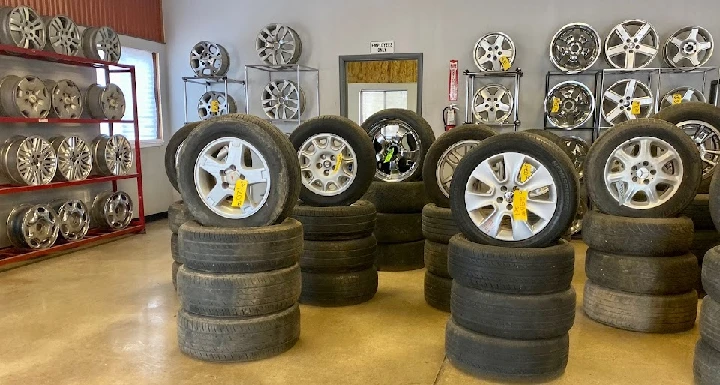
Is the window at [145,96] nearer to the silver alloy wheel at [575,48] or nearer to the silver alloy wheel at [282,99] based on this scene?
the silver alloy wheel at [282,99]

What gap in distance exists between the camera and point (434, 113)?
28.4 ft

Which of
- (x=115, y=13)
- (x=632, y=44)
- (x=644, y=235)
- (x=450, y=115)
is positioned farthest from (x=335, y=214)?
(x=115, y=13)

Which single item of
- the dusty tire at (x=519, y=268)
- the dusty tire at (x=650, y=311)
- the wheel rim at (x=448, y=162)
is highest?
the wheel rim at (x=448, y=162)

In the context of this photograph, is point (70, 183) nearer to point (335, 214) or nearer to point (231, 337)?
point (335, 214)

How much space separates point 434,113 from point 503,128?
1.11 m

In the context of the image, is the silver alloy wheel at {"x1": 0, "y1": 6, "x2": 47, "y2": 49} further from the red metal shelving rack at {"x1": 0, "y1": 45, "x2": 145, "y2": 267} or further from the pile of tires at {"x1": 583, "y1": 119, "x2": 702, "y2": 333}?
the pile of tires at {"x1": 583, "y1": 119, "x2": 702, "y2": 333}

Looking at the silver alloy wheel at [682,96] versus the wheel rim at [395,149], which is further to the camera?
the silver alloy wheel at [682,96]

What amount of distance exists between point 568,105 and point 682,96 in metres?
1.51

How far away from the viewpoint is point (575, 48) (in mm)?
7727

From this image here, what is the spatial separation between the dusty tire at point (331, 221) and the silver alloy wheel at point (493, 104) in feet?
13.8

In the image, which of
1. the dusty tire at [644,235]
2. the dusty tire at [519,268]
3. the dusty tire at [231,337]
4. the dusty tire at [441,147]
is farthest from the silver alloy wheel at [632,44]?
the dusty tire at [231,337]

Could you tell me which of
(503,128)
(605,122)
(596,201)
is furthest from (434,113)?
(596,201)

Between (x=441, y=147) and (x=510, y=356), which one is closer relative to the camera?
(x=510, y=356)

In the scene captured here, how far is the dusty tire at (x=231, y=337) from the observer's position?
350cm
